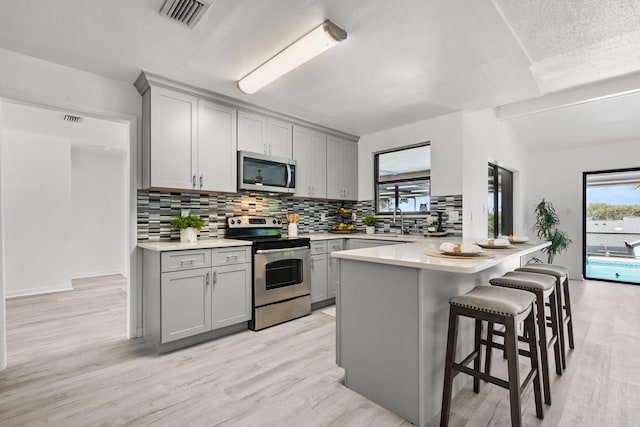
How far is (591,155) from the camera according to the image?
5617 mm

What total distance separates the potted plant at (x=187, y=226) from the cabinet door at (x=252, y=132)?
960mm

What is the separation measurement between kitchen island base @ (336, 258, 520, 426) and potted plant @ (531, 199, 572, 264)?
190 inches

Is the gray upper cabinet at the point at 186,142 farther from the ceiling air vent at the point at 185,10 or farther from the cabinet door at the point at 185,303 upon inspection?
the ceiling air vent at the point at 185,10

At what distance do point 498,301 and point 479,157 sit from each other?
3.08 meters

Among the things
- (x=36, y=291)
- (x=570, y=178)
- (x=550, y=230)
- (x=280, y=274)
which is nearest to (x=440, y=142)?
(x=280, y=274)

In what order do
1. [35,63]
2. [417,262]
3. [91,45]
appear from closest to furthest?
[417,262], [91,45], [35,63]

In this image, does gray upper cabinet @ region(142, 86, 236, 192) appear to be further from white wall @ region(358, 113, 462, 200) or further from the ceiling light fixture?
white wall @ region(358, 113, 462, 200)

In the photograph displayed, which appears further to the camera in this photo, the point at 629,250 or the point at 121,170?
the point at 121,170

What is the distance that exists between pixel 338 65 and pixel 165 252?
2.13 metres

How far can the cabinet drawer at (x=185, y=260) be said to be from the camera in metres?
2.52

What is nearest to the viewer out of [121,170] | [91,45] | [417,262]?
[417,262]

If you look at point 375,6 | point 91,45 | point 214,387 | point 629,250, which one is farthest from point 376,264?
point 629,250

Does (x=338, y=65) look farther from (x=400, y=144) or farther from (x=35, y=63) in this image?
(x=35, y=63)

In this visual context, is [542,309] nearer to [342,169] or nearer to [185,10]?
[185,10]
